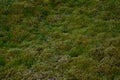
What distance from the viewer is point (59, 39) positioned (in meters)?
19.2

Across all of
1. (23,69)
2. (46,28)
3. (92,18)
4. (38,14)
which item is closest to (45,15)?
(38,14)

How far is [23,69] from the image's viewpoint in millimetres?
16500

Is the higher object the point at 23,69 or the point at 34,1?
the point at 34,1

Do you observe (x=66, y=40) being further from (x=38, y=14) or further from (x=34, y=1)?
(x=34, y=1)

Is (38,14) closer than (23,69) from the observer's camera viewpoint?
No

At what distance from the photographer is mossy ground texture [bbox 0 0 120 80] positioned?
15.6 metres

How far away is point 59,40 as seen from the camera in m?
19.0

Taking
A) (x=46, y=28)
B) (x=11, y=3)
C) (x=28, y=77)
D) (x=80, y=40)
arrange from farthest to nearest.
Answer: (x=11, y=3) < (x=46, y=28) < (x=80, y=40) < (x=28, y=77)

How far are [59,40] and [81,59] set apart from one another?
326 cm

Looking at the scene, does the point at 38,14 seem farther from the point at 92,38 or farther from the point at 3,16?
the point at 92,38

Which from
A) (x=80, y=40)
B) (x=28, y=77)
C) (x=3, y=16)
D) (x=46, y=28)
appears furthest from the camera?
(x=3, y=16)

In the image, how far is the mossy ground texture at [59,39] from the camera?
15586 mm

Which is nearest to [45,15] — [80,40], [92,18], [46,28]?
[46,28]

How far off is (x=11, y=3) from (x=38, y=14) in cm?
352
